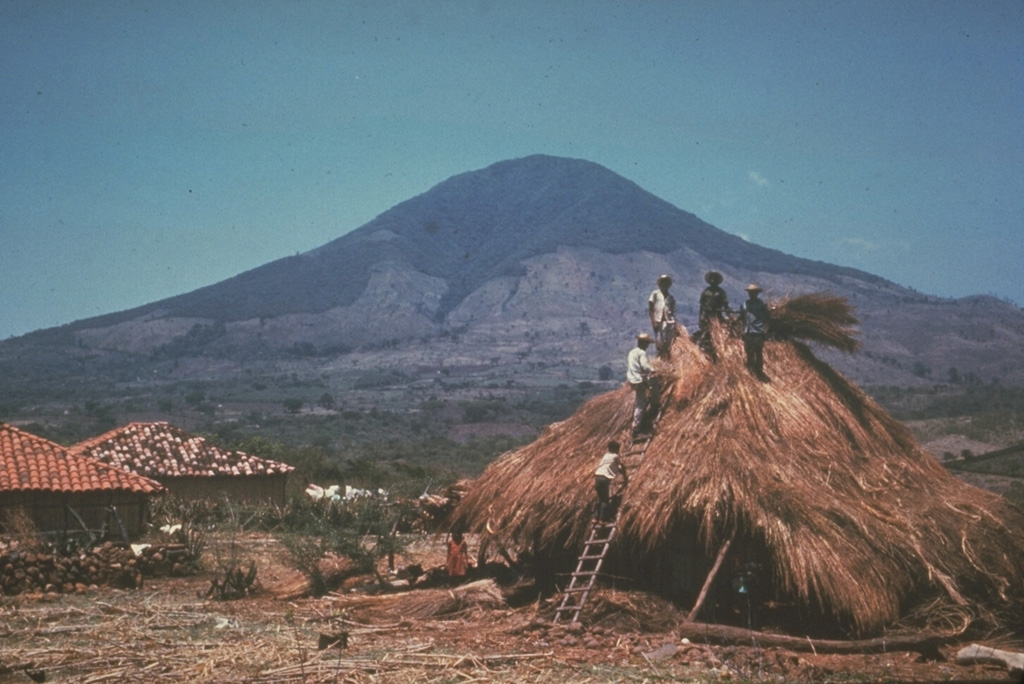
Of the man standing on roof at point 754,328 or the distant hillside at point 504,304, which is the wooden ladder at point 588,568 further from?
the distant hillside at point 504,304

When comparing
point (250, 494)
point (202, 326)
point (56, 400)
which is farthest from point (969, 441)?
point (202, 326)

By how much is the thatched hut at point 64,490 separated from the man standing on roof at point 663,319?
39.9 feet

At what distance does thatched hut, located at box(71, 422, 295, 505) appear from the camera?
1093 inches

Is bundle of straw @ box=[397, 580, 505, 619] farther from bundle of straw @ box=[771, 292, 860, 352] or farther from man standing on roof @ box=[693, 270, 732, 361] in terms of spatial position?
bundle of straw @ box=[771, 292, 860, 352]

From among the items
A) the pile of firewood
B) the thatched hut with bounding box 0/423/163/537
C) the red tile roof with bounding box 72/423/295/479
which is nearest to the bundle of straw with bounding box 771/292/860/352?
the pile of firewood

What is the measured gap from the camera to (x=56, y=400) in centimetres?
8156

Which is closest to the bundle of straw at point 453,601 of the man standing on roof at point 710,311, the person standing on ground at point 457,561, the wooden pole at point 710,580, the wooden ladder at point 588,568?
the wooden ladder at point 588,568

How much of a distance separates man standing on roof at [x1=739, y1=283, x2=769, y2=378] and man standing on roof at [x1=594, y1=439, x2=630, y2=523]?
9.34 ft

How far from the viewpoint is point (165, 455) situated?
2888 cm

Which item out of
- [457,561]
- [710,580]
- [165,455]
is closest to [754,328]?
[710,580]

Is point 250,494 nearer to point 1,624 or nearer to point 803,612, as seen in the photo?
point 1,624

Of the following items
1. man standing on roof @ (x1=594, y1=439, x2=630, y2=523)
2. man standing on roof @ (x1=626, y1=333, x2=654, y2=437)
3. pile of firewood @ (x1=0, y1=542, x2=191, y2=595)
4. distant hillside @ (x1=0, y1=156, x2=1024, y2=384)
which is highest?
distant hillside @ (x1=0, y1=156, x2=1024, y2=384)

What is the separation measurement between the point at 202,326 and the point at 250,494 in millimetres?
102180

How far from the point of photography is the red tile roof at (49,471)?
2022cm
